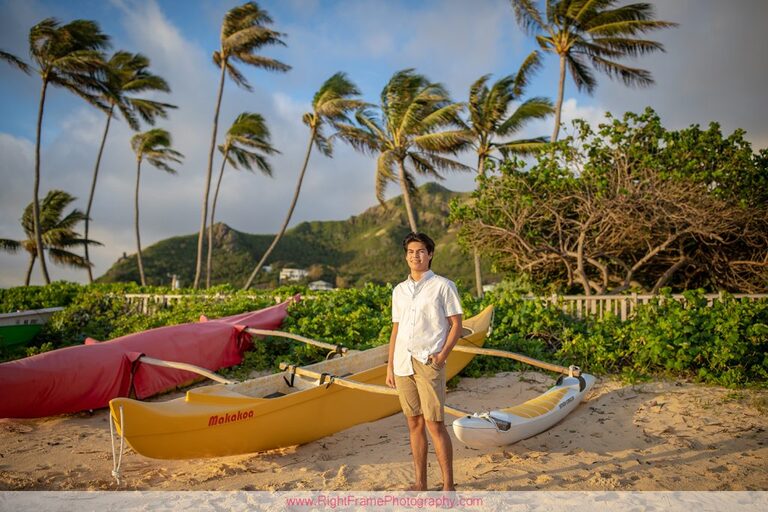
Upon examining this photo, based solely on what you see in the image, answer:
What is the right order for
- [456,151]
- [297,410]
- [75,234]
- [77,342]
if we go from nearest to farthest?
[297,410], [77,342], [456,151], [75,234]

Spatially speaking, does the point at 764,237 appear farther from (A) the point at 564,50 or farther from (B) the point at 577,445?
(B) the point at 577,445

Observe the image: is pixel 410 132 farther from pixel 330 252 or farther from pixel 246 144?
pixel 330 252

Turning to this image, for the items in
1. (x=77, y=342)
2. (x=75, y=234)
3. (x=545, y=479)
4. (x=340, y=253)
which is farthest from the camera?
(x=340, y=253)

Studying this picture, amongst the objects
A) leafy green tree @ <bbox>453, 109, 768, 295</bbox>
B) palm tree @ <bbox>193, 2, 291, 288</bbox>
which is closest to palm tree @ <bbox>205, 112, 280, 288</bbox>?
palm tree @ <bbox>193, 2, 291, 288</bbox>

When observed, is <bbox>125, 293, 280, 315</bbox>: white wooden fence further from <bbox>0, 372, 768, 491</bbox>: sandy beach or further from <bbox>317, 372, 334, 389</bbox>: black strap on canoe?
<bbox>317, 372, 334, 389</bbox>: black strap on canoe

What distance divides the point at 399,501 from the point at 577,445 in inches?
74.2

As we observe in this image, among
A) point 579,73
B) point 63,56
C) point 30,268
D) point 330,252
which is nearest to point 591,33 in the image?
point 579,73

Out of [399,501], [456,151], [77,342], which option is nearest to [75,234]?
[77,342]

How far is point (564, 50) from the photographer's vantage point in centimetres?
1580

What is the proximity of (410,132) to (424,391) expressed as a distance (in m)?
14.2

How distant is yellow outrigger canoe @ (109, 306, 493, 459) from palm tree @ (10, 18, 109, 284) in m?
17.8

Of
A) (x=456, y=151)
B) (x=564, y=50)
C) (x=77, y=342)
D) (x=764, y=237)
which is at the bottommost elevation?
(x=77, y=342)

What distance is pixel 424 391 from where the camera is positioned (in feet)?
10.6

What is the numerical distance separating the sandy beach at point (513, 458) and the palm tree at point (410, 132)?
11.9 meters
